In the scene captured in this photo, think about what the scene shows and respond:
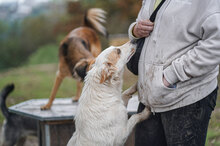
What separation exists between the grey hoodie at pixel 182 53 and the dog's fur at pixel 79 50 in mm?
2079

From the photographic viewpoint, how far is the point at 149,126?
219 centimetres

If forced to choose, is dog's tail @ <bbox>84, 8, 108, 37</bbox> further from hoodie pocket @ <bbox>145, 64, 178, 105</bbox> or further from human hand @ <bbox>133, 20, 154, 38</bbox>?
hoodie pocket @ <bbox>145, 64, 178, 105</bbox>

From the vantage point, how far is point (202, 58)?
1.72 metres

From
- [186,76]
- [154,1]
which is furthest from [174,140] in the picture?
[154,1]

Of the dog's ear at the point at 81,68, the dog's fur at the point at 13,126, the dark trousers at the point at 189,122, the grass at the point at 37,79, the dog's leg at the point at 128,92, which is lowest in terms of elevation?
the grass at the point at 37,79

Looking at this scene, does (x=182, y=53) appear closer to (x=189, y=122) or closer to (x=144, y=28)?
(x=144, y=28)

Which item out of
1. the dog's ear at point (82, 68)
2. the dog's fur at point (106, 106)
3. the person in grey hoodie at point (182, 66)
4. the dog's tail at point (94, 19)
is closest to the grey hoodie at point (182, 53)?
the person in grey hoodie at point (182, 66)

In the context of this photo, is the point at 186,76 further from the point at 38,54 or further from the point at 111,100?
the point at 38,54

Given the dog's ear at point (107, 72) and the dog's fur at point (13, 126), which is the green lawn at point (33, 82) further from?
the dog's ear at point (107, 72)

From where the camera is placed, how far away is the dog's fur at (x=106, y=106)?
7.71 ft

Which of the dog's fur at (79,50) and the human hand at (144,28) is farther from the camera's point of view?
the dog's fur at (79,50)

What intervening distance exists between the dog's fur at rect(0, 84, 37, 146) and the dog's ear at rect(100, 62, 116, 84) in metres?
2.55

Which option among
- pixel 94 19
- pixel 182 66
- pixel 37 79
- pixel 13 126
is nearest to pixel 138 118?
pixel 182 66

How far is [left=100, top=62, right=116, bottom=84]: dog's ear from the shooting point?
92.7 inches
